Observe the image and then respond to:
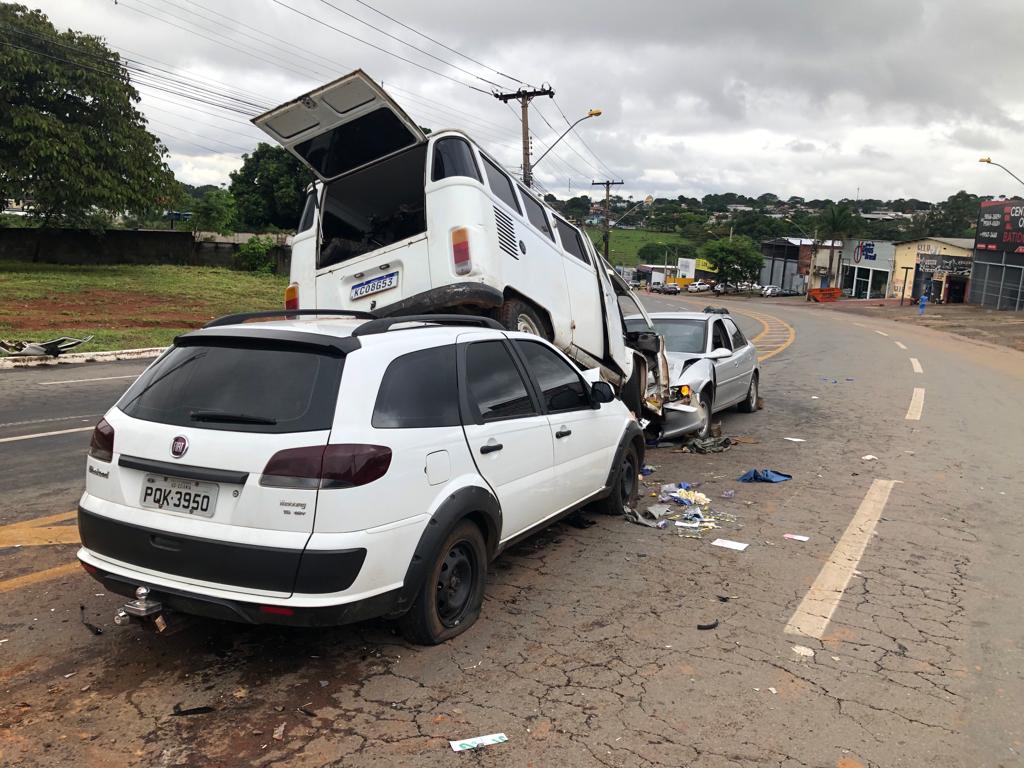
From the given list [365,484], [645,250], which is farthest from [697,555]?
[645,250]

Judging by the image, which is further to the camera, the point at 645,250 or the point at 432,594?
the point at 645,250

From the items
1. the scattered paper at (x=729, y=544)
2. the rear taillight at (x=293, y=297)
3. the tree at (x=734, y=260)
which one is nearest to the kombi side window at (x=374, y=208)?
the rear taillight at (x=293, y=297)

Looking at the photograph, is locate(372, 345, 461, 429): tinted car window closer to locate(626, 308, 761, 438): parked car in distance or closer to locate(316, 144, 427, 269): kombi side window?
locate(316, 144, 427, 269): kombi side window

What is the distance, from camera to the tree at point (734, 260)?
91.9 meters

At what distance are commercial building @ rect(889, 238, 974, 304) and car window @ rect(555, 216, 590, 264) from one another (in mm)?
56500

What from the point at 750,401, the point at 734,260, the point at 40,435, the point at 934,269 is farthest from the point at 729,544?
the point at 734,260

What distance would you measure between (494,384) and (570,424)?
3.07 feet

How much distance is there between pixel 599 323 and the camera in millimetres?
9375

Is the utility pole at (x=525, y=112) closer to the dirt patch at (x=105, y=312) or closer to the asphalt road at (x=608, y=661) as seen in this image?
the dirt patch at (x=105, y=312)

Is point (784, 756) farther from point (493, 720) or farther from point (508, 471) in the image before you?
point (508, 471)

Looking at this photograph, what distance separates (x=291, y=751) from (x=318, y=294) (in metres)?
5.19

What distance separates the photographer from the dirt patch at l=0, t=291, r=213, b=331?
1947cm

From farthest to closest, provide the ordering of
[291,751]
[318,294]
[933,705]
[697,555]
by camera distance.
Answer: [318,294] → [697,555] → [933,705] → [291,751]

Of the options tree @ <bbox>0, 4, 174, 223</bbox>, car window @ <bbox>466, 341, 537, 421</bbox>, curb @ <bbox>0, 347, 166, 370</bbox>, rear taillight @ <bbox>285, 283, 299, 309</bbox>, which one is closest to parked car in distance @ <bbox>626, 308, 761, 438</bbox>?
rear taillight @ <bbox>285, 283, 299, 309</bbox>
